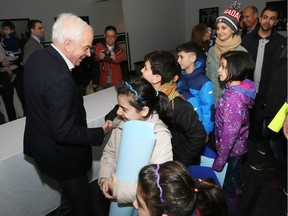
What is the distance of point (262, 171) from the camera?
243 cm

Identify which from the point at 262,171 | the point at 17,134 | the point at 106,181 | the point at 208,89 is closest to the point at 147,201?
the point at 106,181

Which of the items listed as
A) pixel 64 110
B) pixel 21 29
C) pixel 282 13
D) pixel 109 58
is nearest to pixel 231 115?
pixel 64 110

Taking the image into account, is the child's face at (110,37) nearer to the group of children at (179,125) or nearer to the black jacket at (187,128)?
the group of children at (179,125)

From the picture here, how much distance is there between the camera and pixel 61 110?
3.66 ft

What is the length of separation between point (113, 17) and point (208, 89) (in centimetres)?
584

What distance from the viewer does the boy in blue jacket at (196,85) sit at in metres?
1.75

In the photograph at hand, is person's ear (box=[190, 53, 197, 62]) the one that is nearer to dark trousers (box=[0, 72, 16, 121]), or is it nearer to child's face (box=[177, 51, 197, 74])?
child's face (box=[177, 51, 197, 74])

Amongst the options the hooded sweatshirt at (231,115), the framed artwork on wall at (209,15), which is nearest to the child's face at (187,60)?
the hooded sweatshirt at (231,115)

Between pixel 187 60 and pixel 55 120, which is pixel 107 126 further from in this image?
pixel 187 60

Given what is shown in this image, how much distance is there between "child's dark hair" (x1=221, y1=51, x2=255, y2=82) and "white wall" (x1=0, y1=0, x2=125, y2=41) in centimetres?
473

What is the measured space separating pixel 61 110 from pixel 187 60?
3.59 feet

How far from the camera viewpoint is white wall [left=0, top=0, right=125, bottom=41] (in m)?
4.77

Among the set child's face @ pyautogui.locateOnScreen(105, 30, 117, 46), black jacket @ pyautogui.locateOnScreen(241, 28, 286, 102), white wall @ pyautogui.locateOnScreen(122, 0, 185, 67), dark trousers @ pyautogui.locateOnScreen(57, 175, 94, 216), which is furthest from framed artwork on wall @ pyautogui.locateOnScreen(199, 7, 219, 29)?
dark trousers @ pyautogui.locateOnScreen(57, 175, 94, 216)

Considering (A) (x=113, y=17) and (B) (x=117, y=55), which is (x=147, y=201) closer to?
(B) (x=117, y=55)
